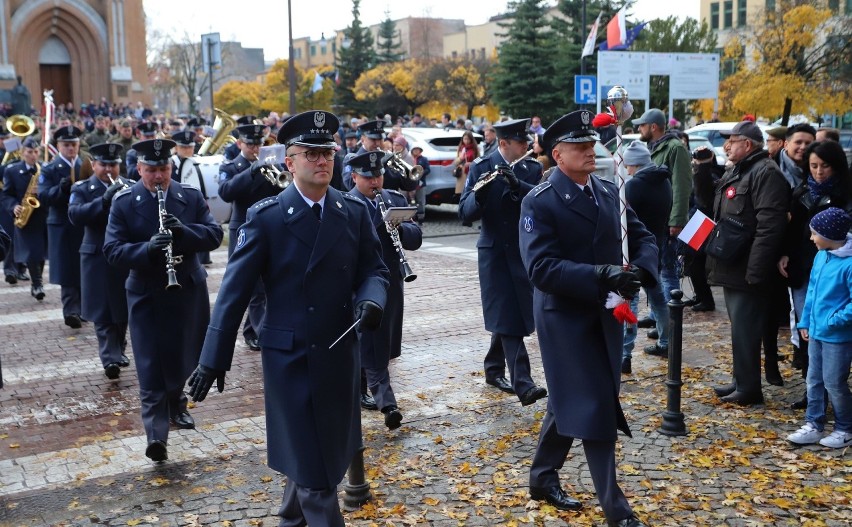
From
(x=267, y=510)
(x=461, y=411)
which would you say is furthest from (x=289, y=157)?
(x=461, y=411)

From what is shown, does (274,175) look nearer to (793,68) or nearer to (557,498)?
(557,498)

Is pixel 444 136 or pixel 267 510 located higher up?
pixel 444 136

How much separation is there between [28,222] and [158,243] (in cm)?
774

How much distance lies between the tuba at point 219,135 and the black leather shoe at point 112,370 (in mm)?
9965

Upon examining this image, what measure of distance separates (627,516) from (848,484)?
70.1 inches

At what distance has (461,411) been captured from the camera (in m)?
7.48

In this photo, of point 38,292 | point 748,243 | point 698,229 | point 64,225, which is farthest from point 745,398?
point 38,292

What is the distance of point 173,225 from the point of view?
6578 millimetres

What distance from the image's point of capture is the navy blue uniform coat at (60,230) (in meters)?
11.0

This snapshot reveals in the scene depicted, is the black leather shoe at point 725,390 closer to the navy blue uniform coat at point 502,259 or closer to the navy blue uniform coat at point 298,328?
the navy blue uniform coat at point 502,259

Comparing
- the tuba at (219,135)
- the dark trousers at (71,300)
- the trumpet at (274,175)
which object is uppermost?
the tuba at (219,135)

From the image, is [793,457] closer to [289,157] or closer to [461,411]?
[461,411]

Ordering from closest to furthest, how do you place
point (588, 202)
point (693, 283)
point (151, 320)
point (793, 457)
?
point (588, 202), point (793, 457), point (151, 320), point (693, 283)

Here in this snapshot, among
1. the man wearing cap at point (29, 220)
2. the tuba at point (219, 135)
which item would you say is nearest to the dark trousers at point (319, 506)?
the man wearing cap at point (29, 220)
